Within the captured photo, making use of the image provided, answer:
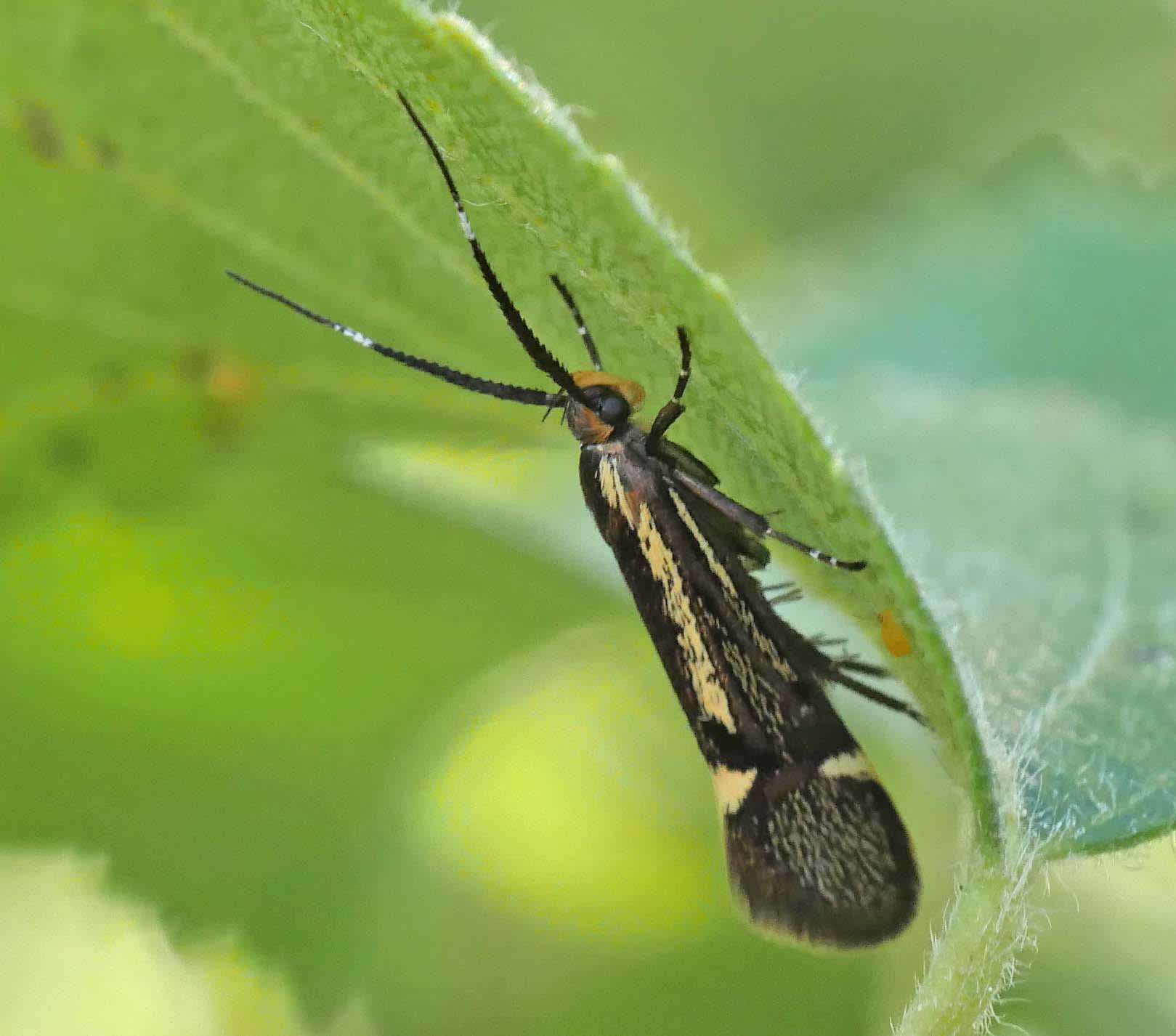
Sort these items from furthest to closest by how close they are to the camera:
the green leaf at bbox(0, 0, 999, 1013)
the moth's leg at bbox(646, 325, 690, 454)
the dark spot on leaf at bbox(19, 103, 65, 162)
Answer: the dark spot on leaf at bbox(19, 103, 65, 162)
the green leaf at bbox(0, 0, 999, 1013)
the moth's leg at bbox(646, 325, 690, 454)

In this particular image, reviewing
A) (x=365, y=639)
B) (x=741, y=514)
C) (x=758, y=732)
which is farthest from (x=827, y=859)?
(x=365, y=639)

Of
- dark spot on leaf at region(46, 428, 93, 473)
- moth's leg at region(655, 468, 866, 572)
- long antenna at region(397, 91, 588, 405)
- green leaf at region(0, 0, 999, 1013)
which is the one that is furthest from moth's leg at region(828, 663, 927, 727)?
dark spot on leaf at region(46, 428, 93, 473)

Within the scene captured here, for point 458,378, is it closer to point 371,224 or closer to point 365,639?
point 371,224

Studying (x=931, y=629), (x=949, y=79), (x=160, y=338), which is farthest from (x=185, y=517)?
(x=949, y=79)

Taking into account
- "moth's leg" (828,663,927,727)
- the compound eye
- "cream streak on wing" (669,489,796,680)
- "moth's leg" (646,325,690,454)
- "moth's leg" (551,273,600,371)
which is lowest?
"moth's leg" (828,663,927,727)

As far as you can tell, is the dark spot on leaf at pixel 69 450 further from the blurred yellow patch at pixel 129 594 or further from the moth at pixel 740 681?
the moth at pixel 740 681

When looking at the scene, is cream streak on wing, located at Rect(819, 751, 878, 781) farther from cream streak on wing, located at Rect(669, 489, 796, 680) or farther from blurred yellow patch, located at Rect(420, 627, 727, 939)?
blurred yellow patch, located at Rect(420, 627, 727, 939)
